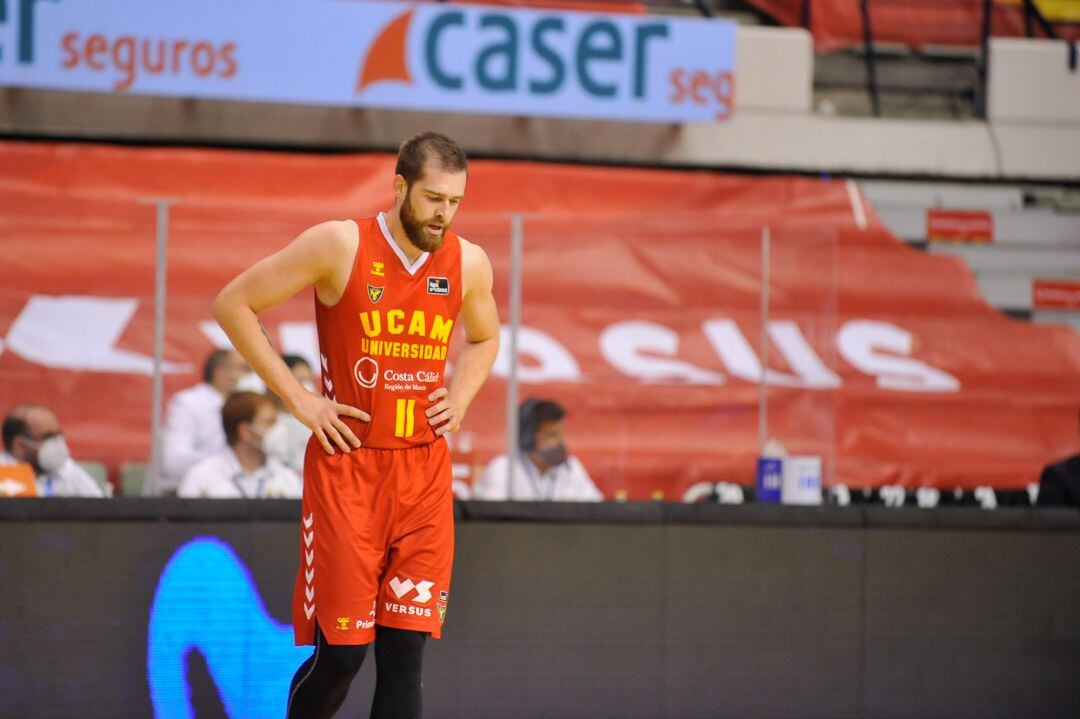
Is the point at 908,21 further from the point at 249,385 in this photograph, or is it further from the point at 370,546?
the point at 370,546

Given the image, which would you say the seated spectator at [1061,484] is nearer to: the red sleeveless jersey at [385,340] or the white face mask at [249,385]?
the red sleeveless jersey at [385,340]

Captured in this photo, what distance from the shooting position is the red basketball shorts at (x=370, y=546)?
12.7 ft

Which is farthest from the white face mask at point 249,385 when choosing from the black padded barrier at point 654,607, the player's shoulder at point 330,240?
the player's shoulder at point 330,240

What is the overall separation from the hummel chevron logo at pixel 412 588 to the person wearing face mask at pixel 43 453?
7.90ft

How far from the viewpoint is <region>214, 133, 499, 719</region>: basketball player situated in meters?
3.87

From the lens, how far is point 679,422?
7285 mm

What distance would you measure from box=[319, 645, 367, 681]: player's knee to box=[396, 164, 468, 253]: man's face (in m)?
1.13

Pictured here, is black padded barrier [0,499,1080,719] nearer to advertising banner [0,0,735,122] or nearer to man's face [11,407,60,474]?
man's face [11,407,60,474]

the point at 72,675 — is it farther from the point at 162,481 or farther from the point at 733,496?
the point at 733,496

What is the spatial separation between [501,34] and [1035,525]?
5393mm

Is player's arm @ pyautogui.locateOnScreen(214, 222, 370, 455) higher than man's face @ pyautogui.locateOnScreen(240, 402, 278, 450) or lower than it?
higher

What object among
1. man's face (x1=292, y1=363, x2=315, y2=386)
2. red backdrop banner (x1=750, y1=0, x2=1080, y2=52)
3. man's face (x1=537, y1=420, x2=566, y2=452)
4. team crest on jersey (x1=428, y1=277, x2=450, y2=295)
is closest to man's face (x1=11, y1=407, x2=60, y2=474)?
man's face (x1=292, y1=363, x2=315, y2=386)

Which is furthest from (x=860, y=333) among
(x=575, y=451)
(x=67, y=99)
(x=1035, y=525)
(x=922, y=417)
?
(x=67, y=99)

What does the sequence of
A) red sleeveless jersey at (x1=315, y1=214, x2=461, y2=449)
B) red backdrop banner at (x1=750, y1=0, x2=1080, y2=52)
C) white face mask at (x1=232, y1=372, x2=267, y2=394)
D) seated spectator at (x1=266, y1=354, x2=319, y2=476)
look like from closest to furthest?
red sleeveless jersey at (x1=315, y1=214, x2=461, y2=449) < seated spectator at (x1=266, y1=354, x2=319, y2=476) < white face mask at (x1=232, y1=372, x2=267, y2=394) < red backdrop banner at (x1=750, y1=0, x2=1080, y2=52)
